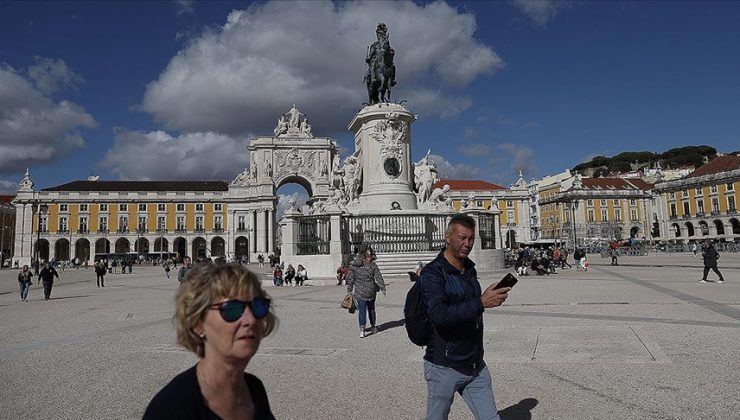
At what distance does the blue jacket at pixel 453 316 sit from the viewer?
266 cm

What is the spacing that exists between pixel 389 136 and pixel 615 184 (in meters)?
68.5

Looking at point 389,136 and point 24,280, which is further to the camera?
point 389,136

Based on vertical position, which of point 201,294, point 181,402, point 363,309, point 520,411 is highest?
point 201,294

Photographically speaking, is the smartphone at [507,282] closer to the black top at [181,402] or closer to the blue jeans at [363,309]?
the black top at [181,402]

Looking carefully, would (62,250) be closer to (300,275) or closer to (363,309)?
(300,275)

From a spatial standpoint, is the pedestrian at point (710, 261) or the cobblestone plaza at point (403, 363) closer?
the cobblestone plaza at point (403, 363)

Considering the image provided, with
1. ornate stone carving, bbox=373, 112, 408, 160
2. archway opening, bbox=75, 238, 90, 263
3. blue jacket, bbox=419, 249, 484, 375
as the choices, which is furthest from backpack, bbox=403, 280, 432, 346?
archway opening, bbox=75, 238, 90, 263

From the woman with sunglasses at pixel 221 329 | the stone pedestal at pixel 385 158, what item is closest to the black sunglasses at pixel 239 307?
the woman with sunglasses at pixel 221 329

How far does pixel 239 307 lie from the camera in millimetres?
1561

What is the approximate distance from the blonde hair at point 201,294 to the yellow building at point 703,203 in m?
61.8

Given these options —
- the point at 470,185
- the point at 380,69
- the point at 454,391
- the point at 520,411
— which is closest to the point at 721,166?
the point at 470,185

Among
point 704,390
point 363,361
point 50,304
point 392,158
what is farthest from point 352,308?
point 392,158

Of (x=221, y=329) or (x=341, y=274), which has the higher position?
(x=221, y=329)

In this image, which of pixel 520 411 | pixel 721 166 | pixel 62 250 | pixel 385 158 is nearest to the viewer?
pixel 520 411
